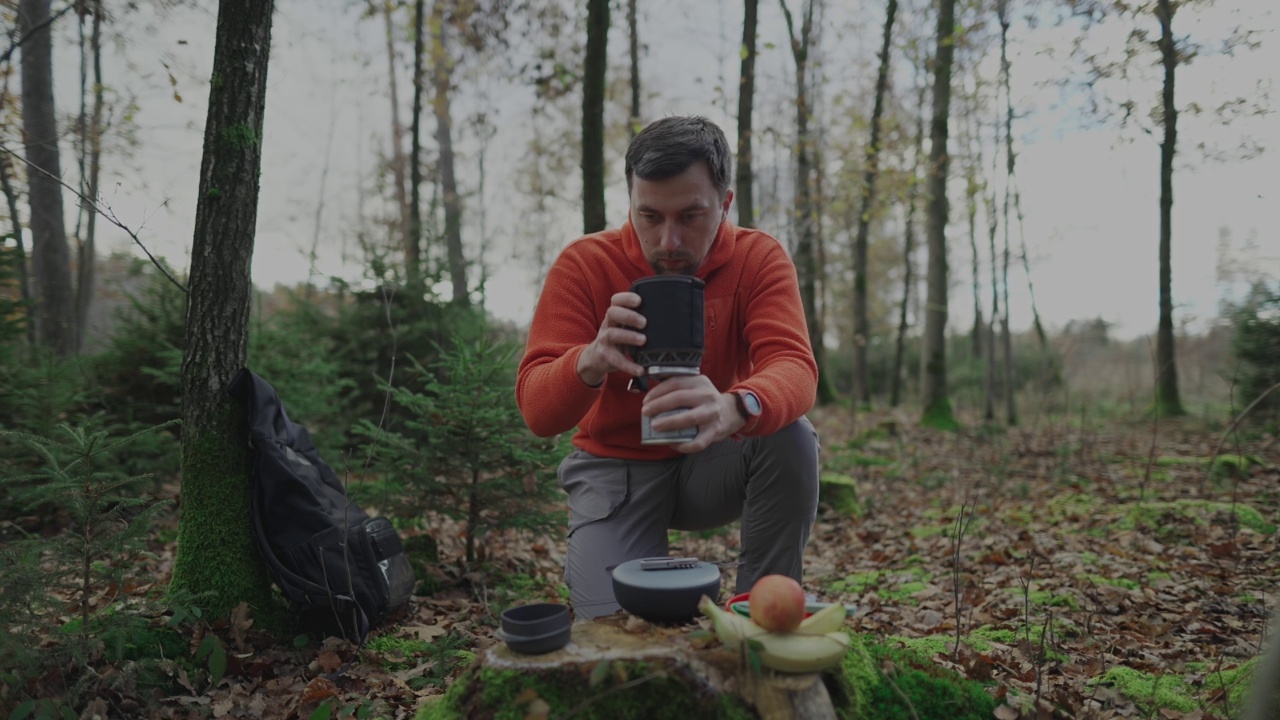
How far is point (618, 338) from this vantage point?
1.89m

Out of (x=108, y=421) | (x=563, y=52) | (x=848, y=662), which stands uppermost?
(x=563, y=52)

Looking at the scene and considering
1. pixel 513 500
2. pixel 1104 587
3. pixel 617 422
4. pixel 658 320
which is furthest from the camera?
pixel 513 500

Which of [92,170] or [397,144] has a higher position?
[397,144]

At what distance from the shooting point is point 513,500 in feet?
14.1

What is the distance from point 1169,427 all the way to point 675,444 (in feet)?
38.6

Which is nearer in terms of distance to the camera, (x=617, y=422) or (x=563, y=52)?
(x=617, y=422)

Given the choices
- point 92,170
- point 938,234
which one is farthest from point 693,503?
point 92,170

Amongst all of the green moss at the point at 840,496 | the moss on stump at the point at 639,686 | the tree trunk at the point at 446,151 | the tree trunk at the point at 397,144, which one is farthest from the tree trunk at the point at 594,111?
the tree trunk at the point at 397,144

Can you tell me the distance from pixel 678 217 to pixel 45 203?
8.77 meters

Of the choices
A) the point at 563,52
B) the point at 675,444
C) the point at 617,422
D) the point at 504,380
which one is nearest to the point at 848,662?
the point at 675,444

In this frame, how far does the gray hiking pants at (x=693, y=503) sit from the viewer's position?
247 centimetres

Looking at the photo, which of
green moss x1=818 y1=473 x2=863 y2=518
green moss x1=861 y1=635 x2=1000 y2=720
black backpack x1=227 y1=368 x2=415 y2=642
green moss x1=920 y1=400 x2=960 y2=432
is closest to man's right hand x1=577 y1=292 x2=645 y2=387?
green moss x1=861 y1=635 x2=1000 y2=720

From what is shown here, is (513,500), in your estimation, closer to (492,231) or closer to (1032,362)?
(1032,362)

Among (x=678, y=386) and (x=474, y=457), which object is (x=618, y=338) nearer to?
(x=678, y=386)
